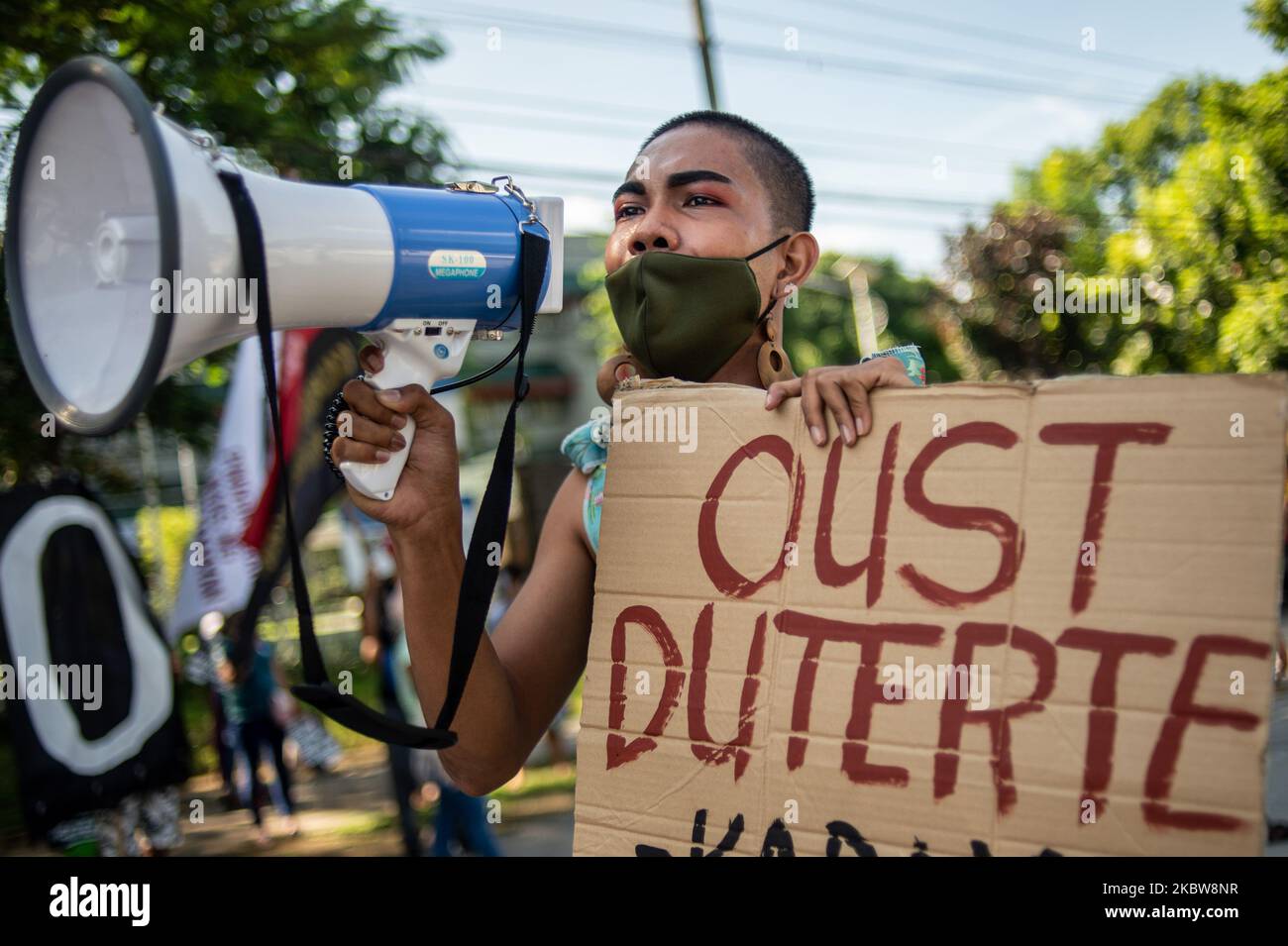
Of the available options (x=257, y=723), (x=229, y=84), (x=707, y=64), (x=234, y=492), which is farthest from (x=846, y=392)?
(x=707, y=64)

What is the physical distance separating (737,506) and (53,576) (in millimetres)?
3972

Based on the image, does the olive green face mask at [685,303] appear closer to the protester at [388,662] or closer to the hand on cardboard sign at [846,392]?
the hand on cardboard sign at [846,392]

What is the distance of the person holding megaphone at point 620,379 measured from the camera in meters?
1.51

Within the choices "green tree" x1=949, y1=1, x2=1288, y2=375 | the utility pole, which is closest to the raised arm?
"green tree" x1=949, y1=1, x2=1288, y2=375

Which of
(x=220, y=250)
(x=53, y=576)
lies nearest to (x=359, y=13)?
(x=53, y=576)

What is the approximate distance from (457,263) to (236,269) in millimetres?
301

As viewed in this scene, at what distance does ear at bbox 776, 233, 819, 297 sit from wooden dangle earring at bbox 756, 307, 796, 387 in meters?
A: 0.06

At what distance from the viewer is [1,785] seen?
32.4ft

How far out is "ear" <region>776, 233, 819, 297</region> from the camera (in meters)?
1.87

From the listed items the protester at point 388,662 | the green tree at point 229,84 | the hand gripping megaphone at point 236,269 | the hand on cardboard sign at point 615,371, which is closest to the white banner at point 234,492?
the green tree at point 229,84

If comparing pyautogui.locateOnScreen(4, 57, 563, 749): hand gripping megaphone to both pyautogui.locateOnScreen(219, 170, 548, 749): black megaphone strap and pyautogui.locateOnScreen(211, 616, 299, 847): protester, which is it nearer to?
pyautogui.locateOnScreen(219, 170, 548, 749): black megaphone strap
